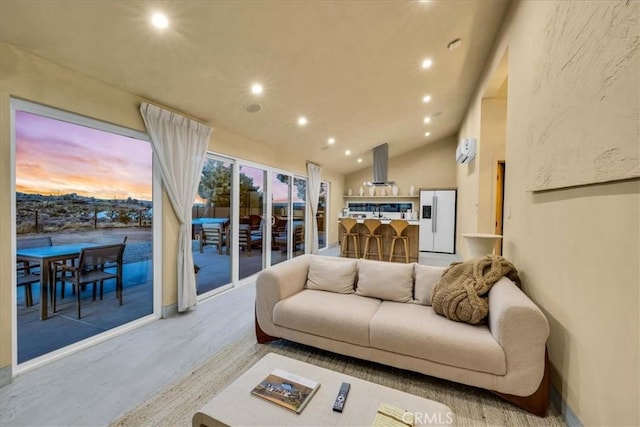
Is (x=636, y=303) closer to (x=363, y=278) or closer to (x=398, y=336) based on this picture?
(x=398, y=336)

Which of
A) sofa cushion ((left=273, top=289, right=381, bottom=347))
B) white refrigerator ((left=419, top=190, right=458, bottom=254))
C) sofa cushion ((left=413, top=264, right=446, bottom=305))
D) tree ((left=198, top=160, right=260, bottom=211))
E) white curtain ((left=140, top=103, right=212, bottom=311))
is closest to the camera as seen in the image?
sofa cushion ((left=273, top=289, right=381, bottom=347))

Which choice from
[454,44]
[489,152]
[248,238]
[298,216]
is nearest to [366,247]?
[298,216]

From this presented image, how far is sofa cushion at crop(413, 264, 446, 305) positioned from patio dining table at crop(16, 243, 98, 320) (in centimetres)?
316

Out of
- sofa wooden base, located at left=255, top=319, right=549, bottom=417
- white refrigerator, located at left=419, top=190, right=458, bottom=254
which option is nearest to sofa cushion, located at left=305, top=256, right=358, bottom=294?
sofa wooden base, located at left=255, top=319, right=549, bottom=417

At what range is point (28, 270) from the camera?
85.0 inches

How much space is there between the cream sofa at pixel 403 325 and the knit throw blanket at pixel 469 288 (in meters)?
0.05

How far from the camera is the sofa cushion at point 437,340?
5.50 ft

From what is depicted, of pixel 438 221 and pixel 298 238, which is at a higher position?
pixel 438 221

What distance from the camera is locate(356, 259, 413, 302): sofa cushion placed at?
8.09 feet

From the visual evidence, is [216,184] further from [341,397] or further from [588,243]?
[588,243]

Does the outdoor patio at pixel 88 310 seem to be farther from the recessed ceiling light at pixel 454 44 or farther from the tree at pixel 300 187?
the recessed ceiling light at pixel 454 44

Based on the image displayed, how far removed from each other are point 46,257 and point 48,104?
4.10 feet

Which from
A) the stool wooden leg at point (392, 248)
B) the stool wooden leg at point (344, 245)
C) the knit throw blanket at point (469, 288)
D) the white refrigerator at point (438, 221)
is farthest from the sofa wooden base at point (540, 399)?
the white refrigerator at point (438, 221)

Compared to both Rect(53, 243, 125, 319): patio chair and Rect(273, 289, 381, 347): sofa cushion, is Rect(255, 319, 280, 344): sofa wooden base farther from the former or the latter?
Rect(53, 243, 125, 319): patio chair
